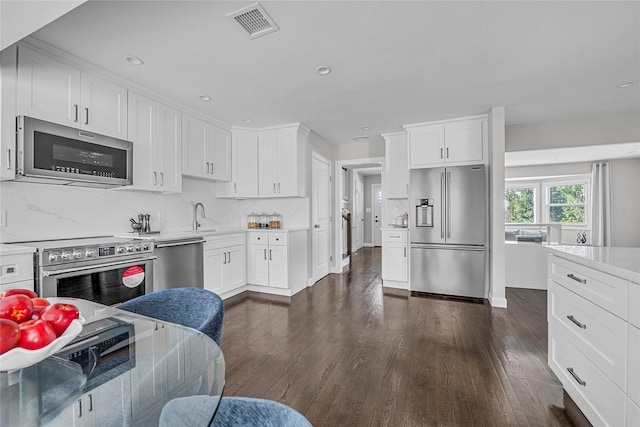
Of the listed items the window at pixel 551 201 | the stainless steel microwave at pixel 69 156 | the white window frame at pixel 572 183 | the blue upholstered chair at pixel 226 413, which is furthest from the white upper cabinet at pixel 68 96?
the white window frame at pixel 572 183

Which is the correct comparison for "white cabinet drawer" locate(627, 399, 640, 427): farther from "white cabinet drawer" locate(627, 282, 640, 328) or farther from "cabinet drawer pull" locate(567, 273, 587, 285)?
"cabinet drawer pull" locate(567, 273, 587, 285)

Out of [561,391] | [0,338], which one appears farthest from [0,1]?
[561,391]

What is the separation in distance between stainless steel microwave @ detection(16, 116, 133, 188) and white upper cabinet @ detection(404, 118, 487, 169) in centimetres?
360

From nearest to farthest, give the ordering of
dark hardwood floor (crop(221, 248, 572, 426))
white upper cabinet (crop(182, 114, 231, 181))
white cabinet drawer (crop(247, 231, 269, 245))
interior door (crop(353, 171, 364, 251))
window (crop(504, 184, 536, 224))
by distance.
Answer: dark hardwood floor (crop(221, 248, 572, 426)) → white upper cabinet (crop(182, 114, 231, 181)) → white cabinet drawer (crop(247, 231, 269, 245)) → window (crop(504, 184, 536, 224)) → interior door (crop(353, 171, 364, 251))

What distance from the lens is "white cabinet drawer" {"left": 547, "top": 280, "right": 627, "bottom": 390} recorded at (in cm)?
124

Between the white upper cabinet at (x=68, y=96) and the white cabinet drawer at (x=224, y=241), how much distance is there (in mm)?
1443

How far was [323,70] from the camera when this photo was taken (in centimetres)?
266

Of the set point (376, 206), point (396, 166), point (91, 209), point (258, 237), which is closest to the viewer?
point (91, 209)

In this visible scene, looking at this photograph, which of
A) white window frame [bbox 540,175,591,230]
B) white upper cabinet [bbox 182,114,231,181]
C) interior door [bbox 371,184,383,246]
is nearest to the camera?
white upper cabinet [bbox 182,114,231,181]

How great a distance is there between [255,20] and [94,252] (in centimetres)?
214

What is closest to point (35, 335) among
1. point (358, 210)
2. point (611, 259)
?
point (611, 259)

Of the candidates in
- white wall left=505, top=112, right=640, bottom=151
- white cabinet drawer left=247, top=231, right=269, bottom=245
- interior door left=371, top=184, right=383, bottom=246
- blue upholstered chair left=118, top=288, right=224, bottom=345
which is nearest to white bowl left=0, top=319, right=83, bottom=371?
blue upholstered chair left=118, top=288, right=224, bottom=345

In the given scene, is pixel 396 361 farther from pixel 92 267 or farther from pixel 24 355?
pixel 92 267

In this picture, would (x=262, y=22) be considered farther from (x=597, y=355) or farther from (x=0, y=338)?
(x=597, y=355)
